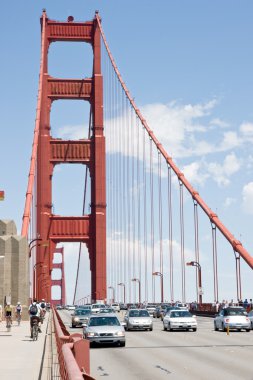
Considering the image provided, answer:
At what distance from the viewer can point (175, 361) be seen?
19.3 meters

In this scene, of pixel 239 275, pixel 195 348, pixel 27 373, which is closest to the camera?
pixel 27 373

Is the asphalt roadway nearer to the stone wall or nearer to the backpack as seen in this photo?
the backpack

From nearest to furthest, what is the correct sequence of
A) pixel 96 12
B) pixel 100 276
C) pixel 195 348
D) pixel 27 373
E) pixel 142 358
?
pixel 27 373 → pixel 142 358 → pixel 195 348 → pixel 100 276 → pixel 96 12

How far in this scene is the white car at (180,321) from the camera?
37.1 meters

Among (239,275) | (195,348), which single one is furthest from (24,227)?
(195,348)

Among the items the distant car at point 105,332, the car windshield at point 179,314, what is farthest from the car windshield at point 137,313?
the distant car at point 105,332

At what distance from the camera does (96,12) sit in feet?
289

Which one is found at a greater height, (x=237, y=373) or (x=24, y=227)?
(x=24, y=227)

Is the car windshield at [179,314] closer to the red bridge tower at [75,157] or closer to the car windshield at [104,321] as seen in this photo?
the car windshield at [104,321]

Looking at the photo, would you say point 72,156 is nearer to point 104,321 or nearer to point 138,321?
point 138,321

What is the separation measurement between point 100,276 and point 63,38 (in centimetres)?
2814

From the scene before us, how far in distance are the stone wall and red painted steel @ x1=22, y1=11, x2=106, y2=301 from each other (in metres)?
21.4

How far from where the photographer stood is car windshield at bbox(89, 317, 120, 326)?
26.1m

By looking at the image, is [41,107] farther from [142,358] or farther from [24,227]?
[142,358]
